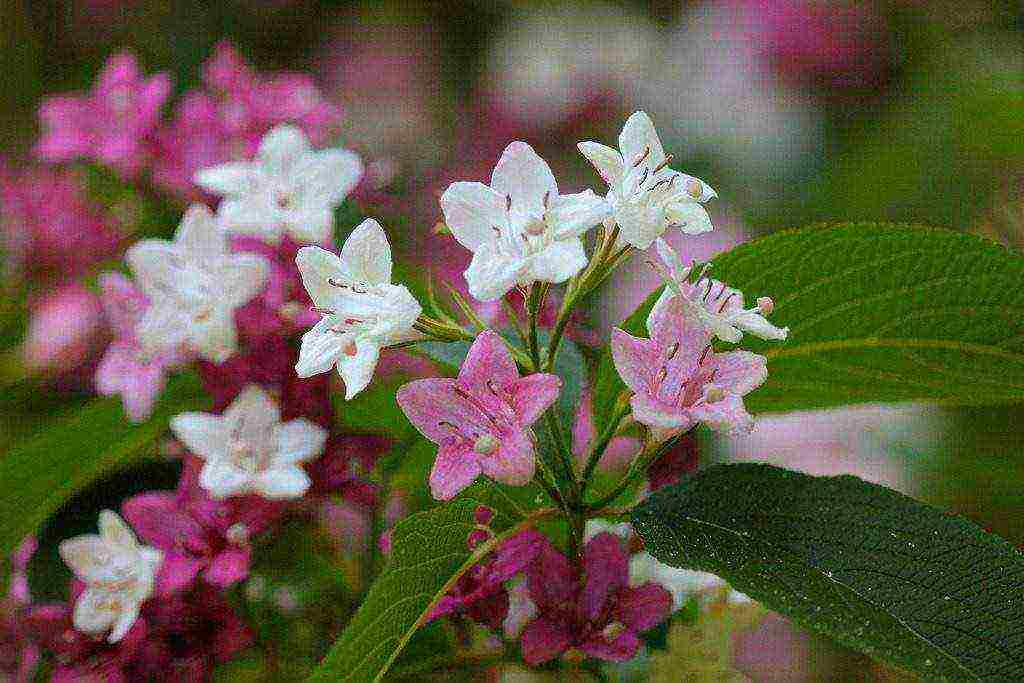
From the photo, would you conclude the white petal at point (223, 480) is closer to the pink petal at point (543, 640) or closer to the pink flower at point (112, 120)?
the pink petal at point (543, 640)

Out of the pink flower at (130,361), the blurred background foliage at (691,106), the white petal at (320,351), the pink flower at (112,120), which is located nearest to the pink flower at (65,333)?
the blurred background foliage at (691,106)

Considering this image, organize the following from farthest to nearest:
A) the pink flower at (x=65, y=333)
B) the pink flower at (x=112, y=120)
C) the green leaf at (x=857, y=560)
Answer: the pink flower at (x=65, y=333) → the pink flower at (x=112, y=120) → the green leaf at (x=857, y=560)

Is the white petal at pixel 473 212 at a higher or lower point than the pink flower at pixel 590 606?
higher

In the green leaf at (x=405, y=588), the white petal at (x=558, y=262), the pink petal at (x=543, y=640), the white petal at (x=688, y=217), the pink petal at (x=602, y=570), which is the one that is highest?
the white petal at (x=688, y=217)

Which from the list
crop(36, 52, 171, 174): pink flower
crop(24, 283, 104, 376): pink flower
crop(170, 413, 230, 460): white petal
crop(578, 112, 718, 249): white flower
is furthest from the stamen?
crop(24, 283, 104, 376): pink flower

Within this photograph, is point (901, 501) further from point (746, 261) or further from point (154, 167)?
point (154, 167)

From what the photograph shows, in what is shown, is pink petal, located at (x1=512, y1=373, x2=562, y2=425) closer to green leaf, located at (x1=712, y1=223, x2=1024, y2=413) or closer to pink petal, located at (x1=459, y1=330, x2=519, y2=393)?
pink petal, located at (x1=459, y1=330, x2=519, y2=393)

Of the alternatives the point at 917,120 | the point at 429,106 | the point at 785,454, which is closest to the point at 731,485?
the point at 785,454
